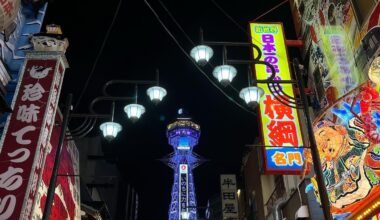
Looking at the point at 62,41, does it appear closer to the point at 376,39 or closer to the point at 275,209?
the point at 376,39

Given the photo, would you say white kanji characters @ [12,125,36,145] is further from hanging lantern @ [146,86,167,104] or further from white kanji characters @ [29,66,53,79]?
hanging lantern @ [146,86,167,104]

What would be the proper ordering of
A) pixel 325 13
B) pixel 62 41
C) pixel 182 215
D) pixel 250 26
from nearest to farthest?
1. pixel 62 41
2. pixel 325 13
3. pixel 250 26
4. pixel 182 215

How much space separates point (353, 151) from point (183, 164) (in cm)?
6156

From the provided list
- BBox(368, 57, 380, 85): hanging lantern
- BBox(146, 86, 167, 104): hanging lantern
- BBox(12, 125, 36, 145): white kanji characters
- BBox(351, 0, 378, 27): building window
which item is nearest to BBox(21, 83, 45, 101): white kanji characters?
BBox(12, 125, 36, 145): white kanji characters

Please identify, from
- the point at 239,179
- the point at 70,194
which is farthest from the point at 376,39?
the point at 239,179

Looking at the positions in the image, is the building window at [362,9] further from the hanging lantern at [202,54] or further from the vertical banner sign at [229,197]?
the vertical banner sign at [229,197]

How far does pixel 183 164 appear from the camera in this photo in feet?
227

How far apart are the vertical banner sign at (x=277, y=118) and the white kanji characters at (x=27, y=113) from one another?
23.1 feet

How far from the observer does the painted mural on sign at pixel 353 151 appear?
8039 millimetres

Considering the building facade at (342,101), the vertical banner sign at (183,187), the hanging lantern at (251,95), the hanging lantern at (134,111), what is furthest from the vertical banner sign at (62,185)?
the vertical banner sign at (183,187)

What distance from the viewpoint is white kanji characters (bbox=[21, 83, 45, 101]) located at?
10891mm

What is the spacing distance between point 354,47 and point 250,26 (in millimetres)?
5416

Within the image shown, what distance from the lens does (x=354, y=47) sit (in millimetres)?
11297

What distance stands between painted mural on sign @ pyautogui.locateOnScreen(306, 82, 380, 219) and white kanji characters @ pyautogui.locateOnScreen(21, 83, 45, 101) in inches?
305
